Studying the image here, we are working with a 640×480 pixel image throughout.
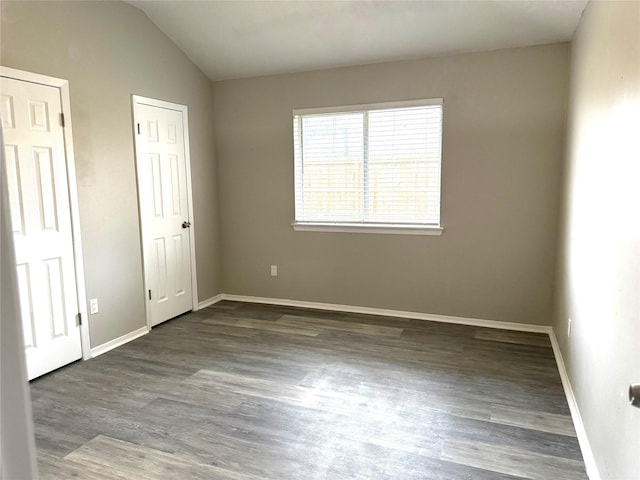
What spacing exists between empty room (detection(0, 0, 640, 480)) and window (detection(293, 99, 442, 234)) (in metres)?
0.02

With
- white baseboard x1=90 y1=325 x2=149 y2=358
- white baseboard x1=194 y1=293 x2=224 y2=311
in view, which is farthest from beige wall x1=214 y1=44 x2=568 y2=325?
white baseboard x1=90 y1=325 x2=149 y2=358

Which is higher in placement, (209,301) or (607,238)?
(607,238)

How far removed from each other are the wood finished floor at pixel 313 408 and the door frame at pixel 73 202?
0.28 meters

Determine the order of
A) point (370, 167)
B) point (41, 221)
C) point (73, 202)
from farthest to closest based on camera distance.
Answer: point (370, 167), point (73, 202), point (41, 221)

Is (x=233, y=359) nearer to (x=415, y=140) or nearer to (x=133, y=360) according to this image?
(x=133, y=360)

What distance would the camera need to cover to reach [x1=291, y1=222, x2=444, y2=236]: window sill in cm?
417

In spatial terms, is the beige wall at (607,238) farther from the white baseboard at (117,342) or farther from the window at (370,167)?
the white baseboard at (117,342)

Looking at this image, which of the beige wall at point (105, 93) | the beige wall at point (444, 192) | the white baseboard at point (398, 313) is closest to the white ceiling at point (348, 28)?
the beige wall at point (444, 192)

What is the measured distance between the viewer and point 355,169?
441cm

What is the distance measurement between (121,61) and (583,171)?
3.58m

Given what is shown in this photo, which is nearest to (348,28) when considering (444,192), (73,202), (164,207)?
(444,192)

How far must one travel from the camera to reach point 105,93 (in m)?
3.56

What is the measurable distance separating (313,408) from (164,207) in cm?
251

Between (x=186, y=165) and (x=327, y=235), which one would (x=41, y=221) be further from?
(x=327, y=235)
